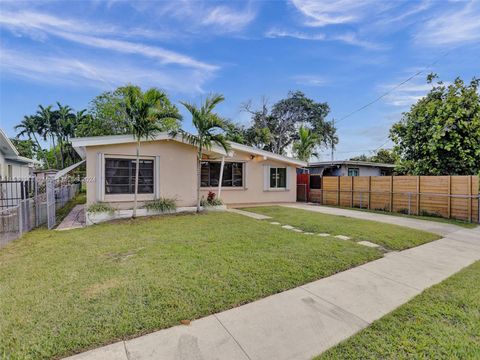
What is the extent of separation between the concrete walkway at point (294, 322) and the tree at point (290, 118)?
27005mm

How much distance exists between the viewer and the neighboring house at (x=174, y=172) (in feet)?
31.1

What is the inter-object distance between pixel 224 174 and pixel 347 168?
35.4 feet

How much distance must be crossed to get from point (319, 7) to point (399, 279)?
1075cm

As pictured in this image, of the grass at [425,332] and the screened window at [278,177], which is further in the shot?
the screened window at [278,177]

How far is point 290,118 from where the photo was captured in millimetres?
31000

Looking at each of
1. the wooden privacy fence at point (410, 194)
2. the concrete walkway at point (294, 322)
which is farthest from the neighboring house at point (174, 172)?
the concrete walkway at point (294, 322)

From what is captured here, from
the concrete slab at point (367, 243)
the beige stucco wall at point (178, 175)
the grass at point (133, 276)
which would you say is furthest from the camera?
the beige stucco wall at point (178, 175)

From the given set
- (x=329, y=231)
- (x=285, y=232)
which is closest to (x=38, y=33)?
A: (x=285, y=232)

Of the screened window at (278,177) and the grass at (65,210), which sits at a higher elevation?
the screened window at (278,177)

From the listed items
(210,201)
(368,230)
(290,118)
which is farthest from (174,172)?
(290,118)

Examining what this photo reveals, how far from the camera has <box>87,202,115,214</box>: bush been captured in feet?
29.2

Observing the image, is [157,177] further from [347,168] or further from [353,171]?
[353,171]

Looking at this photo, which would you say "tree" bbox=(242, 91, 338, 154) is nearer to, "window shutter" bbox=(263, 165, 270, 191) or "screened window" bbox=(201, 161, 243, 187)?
"window shutter" bbox=(263, 165, 270, 191)

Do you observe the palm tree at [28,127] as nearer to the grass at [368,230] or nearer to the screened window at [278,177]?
the screened window at [278,177]
